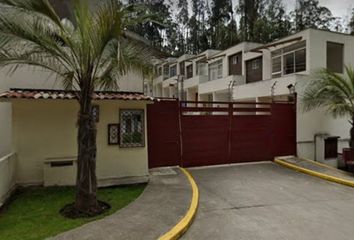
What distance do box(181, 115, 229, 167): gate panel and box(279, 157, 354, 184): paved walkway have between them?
3.01 meters

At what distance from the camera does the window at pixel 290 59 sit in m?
16.6

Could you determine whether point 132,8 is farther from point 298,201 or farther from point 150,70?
point 298,201

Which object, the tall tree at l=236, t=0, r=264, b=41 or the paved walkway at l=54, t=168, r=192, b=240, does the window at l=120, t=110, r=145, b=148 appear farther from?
the tall tree at l=236, t=0, r=264, b=41

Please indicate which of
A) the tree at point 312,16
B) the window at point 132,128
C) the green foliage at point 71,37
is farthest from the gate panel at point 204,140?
the tree at point 312,16

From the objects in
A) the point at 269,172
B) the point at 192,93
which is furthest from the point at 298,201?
the point at 192,93

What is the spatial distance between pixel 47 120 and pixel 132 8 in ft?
13.9

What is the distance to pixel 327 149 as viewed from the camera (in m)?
13.6

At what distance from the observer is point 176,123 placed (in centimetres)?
1070

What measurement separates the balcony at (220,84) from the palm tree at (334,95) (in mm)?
9584

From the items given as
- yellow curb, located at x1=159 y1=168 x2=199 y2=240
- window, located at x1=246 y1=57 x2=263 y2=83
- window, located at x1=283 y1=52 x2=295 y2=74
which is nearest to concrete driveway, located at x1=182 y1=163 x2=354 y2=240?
yellow curb, located at x1=159 y1=168 x2=199 y2=240

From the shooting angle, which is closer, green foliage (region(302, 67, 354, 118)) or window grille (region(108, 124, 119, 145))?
window grille (region(108, 124, 119, 145))

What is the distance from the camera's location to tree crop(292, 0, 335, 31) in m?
40.0

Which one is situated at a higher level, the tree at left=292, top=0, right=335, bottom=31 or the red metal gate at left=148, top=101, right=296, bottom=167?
the tree at left=292, top=0, right=335, bottom=31

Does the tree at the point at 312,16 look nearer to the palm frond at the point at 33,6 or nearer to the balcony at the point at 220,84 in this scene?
the balcony at the point at 220,84
